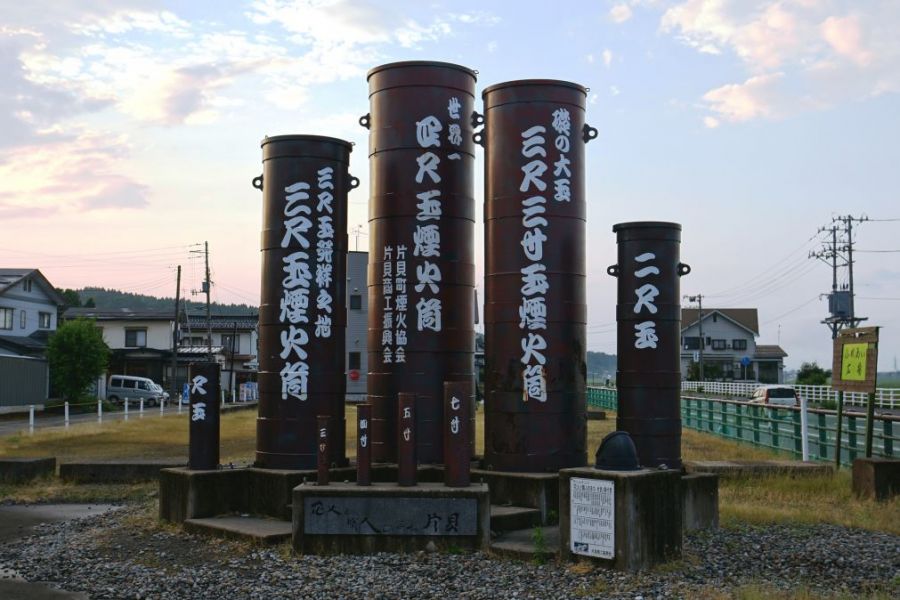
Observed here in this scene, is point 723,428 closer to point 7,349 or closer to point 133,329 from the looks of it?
point 7,349

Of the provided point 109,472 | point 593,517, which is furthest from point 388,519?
point 109,472

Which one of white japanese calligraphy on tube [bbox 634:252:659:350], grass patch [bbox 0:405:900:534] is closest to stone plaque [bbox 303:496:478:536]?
white japanese calligraphy on tube [bbox 634:252:659:350]

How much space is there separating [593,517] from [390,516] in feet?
7.92

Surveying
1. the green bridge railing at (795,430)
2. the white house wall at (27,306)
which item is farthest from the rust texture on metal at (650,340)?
the white house wall at (27,306)

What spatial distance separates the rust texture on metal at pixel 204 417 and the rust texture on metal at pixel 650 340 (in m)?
5.58

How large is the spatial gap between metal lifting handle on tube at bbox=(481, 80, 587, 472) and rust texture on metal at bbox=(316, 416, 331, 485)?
93.2 inches

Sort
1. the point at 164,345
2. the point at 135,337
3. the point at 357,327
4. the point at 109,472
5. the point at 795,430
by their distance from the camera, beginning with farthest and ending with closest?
the point at 135,337 → the point at 164,345 → the point at 357,327 → the point at 795,430 → the point at 109,472

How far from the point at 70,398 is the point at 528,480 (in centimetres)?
4302

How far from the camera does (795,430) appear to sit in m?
20.8

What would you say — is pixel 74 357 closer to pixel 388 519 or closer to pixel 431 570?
pixel 388 519

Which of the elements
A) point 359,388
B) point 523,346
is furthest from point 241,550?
point 359,388

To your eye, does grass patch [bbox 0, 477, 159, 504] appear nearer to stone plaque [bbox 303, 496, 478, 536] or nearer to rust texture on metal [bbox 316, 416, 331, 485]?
rust texture on metal [bbox 316, 416, 331, 485]

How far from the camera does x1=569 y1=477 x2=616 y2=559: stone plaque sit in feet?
29.9

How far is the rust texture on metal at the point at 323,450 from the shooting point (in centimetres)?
1080
